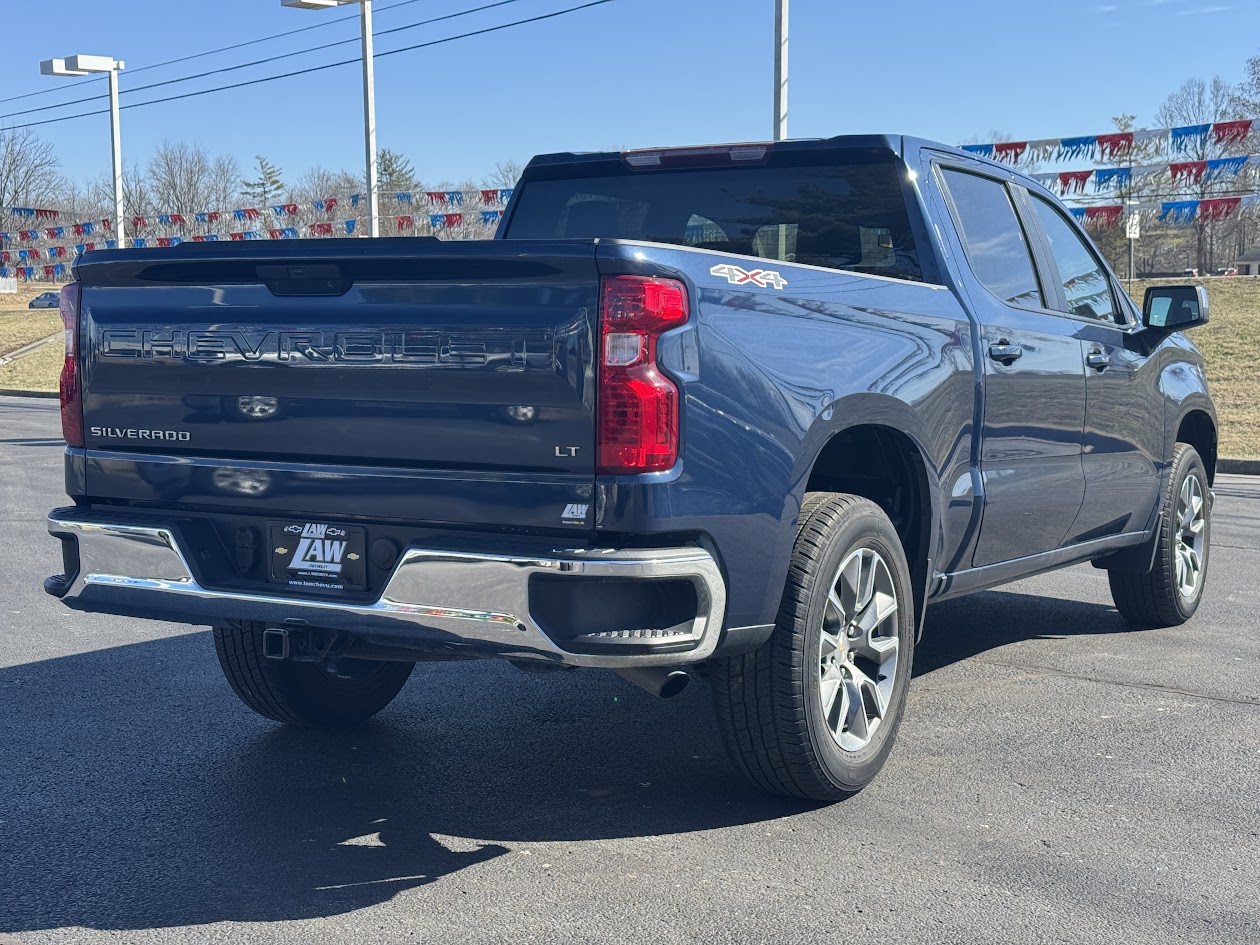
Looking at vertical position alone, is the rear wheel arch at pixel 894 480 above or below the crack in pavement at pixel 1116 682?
above

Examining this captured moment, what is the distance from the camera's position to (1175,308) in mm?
6117

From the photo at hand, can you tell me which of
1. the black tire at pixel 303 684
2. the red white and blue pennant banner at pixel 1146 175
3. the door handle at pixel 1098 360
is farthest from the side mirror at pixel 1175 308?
the red white and blue pennant banner at pixel 1146 175

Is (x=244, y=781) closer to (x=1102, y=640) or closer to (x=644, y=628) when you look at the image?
(x=644, y=628)

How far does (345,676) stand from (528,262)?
2020 mm

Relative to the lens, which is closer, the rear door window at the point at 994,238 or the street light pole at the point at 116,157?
the rear door window at the point at 994,238

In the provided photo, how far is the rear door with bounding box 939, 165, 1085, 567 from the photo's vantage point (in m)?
4.94

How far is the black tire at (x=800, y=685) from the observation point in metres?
3.83

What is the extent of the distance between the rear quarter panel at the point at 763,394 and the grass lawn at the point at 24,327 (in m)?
37.6

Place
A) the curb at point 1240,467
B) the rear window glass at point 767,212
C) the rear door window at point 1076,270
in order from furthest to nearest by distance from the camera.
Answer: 1. the curb at point 1240,467
2. the rear door window at point 1076,270
3. the rear window glass at point 767,212

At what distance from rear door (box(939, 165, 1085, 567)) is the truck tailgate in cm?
199

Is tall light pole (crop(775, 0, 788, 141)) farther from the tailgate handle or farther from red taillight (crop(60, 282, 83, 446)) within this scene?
the tailgate handle

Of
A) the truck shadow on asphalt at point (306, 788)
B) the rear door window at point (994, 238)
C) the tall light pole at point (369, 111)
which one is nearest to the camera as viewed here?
the truck shadow on asphalt at point (306, 788)

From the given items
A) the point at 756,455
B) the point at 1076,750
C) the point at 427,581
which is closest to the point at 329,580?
the point at 427,581

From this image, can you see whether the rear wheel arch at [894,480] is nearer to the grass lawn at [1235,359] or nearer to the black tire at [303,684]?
the black tire at [303,684]
